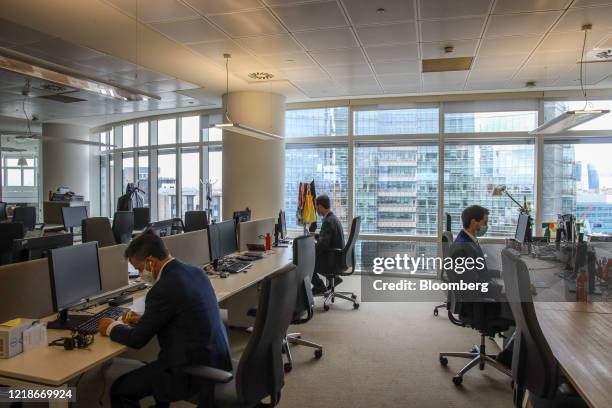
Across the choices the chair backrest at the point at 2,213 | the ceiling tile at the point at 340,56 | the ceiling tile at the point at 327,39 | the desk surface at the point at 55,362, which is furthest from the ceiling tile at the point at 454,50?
the chair backrest at the point at 2,213

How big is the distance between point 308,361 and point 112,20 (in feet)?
11.5

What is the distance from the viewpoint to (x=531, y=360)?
1934mm

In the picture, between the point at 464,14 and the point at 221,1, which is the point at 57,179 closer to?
the point at 221,1

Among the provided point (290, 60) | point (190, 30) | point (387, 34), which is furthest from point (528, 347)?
point (290, 60)

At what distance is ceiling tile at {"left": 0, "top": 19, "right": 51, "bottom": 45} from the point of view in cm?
378

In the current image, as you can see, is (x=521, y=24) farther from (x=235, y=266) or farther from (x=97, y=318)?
(x=97, y=318)

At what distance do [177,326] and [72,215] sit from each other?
573cm

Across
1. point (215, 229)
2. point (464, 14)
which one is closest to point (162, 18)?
point (215, 229)

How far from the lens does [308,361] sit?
142 inches

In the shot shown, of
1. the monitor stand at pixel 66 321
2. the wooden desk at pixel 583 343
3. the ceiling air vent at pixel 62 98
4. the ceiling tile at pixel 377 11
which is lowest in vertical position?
the wooden desk at pixel 583 343

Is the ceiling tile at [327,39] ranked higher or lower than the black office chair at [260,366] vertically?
higher

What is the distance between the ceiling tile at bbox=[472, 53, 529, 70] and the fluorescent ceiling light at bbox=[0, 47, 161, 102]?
363 centimetres

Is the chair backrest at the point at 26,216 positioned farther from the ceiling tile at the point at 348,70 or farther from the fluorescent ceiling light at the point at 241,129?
the ceiling tile at the point at 348,70

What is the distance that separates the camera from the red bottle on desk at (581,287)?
289 cm
